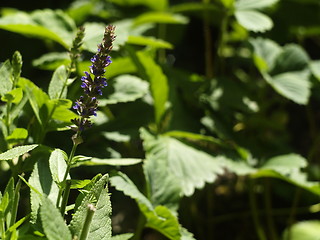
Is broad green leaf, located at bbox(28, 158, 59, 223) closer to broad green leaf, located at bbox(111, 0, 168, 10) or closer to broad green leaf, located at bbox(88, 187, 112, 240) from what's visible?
broad green leaf, located at bbox(88, 187, 112, 240)

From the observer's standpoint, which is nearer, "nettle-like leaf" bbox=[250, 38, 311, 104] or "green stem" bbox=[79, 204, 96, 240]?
"green stem" bbox=[79, 204, 96, 240]

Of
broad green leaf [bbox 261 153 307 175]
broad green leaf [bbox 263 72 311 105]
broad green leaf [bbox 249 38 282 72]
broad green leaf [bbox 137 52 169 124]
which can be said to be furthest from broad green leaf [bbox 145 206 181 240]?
broad green leaf [bbox 249 38 282 72]

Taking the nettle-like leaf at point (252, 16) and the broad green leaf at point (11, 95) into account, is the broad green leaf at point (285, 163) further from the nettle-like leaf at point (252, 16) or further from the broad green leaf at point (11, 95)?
the broad green leaf at point (11, 95)

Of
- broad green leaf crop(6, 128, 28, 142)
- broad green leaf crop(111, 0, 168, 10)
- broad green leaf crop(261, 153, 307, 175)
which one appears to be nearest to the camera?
broad green leaf crop(6, 128, 28, 142)

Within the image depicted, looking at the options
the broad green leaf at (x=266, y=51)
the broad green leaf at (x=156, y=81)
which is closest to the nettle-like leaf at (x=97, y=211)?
the broad green leaf at (x=156, y=81)

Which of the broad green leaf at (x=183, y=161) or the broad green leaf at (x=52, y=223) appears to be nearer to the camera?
the broad green leaf at (x=52, y=223)

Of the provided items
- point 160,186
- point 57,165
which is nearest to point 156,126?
point 160,186

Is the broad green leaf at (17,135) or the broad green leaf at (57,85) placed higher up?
the broad green leaf at (57,85)

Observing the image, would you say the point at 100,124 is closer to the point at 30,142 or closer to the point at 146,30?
the point at 30,142

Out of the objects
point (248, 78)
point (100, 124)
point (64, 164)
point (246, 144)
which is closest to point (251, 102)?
point (246, 144)
